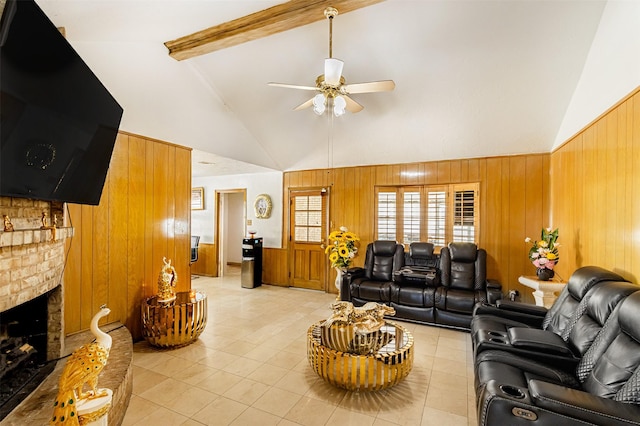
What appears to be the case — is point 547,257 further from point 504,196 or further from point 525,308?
point 504,196

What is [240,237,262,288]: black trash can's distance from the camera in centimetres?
626

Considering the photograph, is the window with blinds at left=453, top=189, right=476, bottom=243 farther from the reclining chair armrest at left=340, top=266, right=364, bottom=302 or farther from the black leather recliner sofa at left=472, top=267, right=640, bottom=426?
the black leather recliner sofa at left=472, top=267, right=640, bottom=426

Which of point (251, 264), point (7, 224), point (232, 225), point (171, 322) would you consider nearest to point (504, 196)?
point (251, 264)

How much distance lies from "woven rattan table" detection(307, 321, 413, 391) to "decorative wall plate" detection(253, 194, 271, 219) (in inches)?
171

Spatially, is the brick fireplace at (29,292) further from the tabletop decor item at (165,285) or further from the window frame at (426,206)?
the window frame at (426,206)

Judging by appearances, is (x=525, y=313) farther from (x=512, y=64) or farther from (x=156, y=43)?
(x=156, y=43)

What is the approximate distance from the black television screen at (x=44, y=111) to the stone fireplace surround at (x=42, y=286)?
0.21m

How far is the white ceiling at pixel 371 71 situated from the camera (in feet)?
8.51

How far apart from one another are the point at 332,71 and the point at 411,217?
343 centimetres

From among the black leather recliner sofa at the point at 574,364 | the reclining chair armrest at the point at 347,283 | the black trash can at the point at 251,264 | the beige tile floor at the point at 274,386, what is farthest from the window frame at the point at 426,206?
the black trash can at the point at 251,264

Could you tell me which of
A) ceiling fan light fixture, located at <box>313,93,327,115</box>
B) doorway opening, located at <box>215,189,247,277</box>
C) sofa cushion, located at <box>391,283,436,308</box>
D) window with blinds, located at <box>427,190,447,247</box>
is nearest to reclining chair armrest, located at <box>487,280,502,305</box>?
sofa cushion, located at <box>391,283,436,308</box>

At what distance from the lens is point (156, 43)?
2842 mm

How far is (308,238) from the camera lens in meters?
6.24

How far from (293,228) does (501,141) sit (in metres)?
3.98
